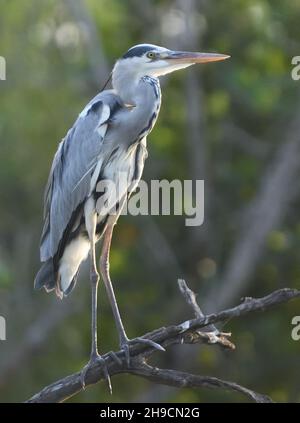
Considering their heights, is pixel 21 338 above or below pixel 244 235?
below

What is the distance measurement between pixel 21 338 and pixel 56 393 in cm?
718

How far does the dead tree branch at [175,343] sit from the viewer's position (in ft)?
14.2

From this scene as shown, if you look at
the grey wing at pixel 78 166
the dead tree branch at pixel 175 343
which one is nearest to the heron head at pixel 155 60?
the grey wing at pixel 78 166

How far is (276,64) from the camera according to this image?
12.2 metres

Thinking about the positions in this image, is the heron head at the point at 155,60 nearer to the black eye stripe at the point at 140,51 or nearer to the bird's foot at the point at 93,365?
the black eye stripe at the point at 140,51

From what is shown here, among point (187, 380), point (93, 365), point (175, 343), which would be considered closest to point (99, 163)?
point (93, 365)

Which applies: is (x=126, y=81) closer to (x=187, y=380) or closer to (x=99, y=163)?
(x=99, y=163)

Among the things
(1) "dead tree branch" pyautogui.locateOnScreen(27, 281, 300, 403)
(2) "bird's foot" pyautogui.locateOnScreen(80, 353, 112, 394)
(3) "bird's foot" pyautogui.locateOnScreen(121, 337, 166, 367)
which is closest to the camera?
(1) "dead tree branch" pyautogui.locateOnScreen(27, 281, 300, 403)

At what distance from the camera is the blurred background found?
1146cm

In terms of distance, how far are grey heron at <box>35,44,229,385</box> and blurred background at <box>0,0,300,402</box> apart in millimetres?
5471

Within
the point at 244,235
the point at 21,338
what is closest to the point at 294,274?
the point at 244,235

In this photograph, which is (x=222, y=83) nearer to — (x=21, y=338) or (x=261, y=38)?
(x=261, y=38)

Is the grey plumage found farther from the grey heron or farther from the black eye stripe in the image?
the black eye stripe

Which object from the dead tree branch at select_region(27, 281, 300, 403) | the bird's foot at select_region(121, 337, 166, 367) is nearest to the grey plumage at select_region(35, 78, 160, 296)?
the bird's foot at select_region(121, 337, 166, 367)
